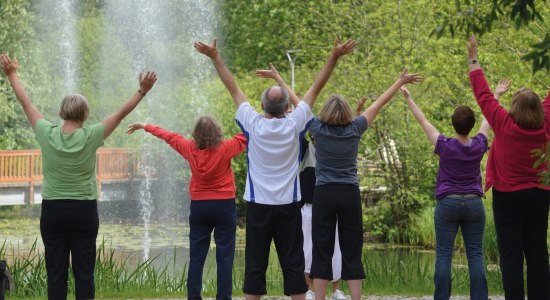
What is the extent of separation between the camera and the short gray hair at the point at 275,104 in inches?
285

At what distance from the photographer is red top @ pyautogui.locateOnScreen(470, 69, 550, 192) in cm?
746

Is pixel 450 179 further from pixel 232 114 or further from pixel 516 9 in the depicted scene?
pixel 232 114

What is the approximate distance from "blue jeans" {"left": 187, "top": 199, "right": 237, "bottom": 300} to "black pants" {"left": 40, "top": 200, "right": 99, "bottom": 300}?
114 centimetres

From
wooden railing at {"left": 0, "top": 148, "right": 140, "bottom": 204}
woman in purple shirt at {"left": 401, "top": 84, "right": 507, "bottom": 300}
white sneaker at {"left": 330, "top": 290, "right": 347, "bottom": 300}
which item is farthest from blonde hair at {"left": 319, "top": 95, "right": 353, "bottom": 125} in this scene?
wooden railing at {"left": 0, "top": 148, "right": 140, "bottom": 204}

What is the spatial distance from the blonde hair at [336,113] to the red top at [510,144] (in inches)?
36.1

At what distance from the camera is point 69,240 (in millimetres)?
7441

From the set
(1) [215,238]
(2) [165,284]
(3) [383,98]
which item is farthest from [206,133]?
(2) [165,284]

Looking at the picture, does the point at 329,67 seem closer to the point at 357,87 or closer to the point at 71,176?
Result: the point at 71,176

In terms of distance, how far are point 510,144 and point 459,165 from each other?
0.48 m

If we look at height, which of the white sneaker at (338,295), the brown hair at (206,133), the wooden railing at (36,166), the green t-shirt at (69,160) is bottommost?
the white sneaker at (338,295)

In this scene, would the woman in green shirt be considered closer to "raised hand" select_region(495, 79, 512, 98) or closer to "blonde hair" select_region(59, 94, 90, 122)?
"blonde hair" select_region(59, 94, 90, 122)

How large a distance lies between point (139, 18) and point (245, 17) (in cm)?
1089

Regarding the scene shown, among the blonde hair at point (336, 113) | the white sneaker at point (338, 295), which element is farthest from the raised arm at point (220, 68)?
the white sneaker at point (338, 295)

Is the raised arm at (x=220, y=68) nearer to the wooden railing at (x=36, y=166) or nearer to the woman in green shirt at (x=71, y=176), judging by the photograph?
the woman in green shirt at (x=71, y=176)
